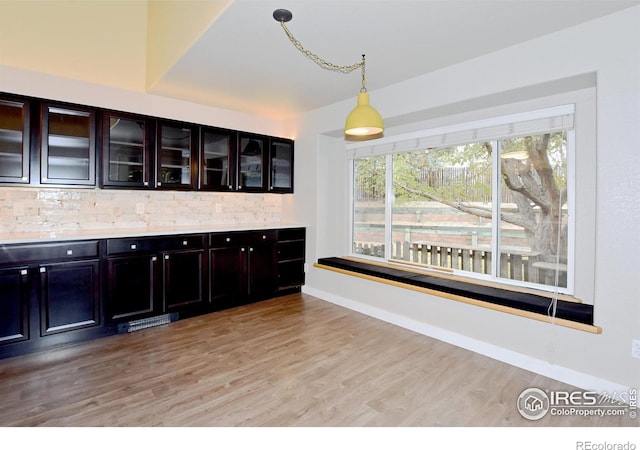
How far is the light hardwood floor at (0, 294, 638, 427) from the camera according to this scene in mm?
1955

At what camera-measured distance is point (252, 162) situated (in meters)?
4.45

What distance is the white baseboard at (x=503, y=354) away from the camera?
2.27 metres

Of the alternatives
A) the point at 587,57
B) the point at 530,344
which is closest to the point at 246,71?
the point at 587,57

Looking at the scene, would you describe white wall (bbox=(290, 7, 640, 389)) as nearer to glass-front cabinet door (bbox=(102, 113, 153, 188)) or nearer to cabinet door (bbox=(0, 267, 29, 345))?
glass-front cabinet door (bbox=(102, 113, 153, 188))

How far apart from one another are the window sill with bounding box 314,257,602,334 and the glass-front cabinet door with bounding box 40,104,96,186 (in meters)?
2.90

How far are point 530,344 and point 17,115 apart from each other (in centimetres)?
459

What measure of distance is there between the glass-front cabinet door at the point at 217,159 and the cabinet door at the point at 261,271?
2.85 feet

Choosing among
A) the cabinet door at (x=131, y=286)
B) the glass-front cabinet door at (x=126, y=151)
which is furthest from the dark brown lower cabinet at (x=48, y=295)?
the glass-front cabinet door at (x=126, y=151)

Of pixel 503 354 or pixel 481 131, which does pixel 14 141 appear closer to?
pixel 481 131

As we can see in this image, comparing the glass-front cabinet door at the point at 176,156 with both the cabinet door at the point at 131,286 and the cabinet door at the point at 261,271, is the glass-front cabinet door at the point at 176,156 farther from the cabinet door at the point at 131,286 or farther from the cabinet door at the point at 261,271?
the cabinet door at the point at 261,271

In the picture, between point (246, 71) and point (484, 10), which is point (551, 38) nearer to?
point (484, 10)

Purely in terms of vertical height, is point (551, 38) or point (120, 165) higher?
point (551, 38)

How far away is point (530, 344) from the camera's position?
2564 millimetres

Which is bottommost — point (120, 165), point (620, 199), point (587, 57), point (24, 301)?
point (24, 301)
